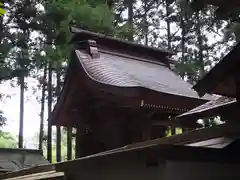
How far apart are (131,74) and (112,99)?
105 cm

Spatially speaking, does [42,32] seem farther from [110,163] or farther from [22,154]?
[110,163]

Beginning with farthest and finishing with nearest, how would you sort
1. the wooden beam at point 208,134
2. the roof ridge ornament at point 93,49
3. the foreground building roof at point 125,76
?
1. the roof ridge ornament at point 93,49
2. the foreground building roof at point 125,76
3. the wooden beam at point 208,134

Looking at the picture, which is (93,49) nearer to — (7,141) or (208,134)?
(208,134)

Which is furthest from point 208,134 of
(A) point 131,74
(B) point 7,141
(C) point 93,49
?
(B) point 7,141

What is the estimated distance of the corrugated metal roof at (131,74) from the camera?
230 inches

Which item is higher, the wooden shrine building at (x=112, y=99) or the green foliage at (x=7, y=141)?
the wooden shrine building at (x=112, y=99)

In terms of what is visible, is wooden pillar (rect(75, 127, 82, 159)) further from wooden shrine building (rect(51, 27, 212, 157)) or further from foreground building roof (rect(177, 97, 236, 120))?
foreground building roof (rect(177, 97, 236, 120))

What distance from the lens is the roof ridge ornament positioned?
686 cm

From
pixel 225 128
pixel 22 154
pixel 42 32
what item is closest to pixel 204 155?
pixel 225 128

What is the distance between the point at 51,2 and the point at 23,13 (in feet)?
4.52

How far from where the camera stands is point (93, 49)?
6953 millimetres

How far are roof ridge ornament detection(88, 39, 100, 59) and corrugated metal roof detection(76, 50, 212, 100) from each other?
87mm

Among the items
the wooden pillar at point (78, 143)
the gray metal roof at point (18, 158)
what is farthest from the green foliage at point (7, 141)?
the wooden pillar at point (78, 143)

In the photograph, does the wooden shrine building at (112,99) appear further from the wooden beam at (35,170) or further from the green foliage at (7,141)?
A: the green foliage at (7,141)
